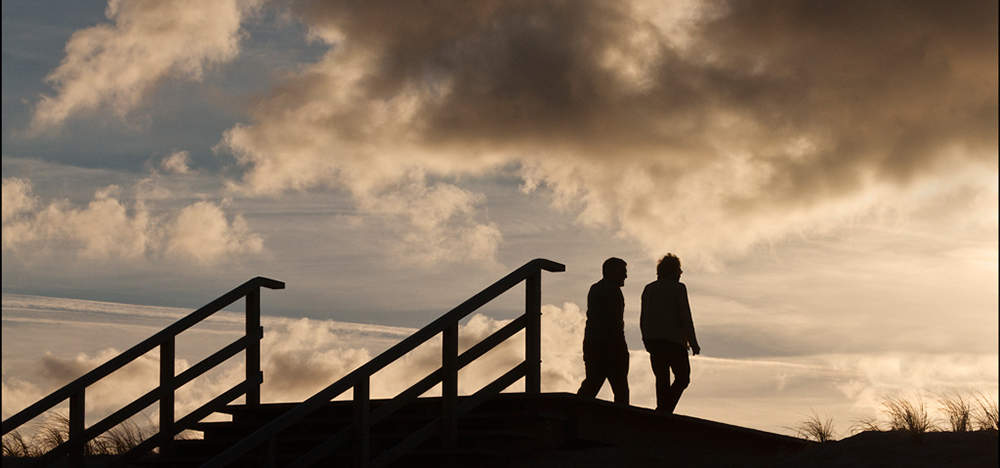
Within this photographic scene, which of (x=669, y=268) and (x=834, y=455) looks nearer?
(x=834, y=455)

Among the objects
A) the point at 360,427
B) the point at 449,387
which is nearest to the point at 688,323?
the point at 449,387

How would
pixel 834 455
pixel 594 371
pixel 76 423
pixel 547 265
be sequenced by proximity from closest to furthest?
pixel 834 455 < pixel 547 265 < pixel 76 423 < pixel 594 371

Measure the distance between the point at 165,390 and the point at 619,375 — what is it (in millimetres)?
3801

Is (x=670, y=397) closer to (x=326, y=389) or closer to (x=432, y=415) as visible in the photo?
(x=432, y=415)

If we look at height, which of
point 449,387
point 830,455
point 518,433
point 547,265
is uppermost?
point 547,265

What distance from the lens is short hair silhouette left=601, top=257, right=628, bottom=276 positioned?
8.59 m

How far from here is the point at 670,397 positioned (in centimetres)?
861

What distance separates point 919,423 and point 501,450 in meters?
3.47

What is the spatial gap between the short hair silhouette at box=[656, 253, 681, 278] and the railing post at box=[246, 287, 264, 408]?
356cm

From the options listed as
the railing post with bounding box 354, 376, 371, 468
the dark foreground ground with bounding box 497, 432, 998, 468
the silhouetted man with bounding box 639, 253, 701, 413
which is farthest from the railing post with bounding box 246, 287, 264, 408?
the silhouetted man with bounding box 639, 253, 701, 413

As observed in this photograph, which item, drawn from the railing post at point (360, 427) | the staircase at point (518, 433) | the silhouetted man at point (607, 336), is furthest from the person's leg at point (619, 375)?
the railing post at point (360, 427)

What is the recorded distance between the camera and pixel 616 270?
338 inches

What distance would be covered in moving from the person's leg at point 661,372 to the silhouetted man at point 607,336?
0.93 ft

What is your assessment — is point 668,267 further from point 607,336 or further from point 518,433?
point 518,433
